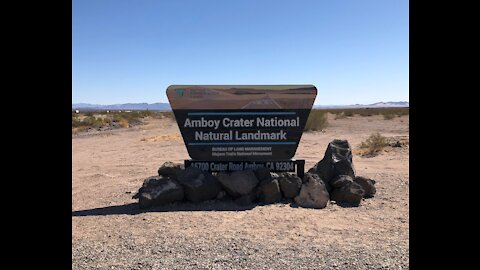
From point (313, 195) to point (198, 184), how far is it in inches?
86.2

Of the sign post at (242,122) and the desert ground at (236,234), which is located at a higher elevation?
the sign post at (242,122)

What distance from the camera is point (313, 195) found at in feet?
24.4

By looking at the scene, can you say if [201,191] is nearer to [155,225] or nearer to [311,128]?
[155,225]

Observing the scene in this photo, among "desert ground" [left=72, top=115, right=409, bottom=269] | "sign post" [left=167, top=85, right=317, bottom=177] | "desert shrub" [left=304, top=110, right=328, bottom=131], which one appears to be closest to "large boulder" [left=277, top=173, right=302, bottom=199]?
"desert ground" [left=72, top=115, right=409, bottom=269]

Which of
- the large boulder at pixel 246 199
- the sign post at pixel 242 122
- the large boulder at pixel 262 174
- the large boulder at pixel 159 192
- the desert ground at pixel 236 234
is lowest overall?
the desert ground at pixel 236 234

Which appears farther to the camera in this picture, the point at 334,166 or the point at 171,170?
the point at 334,166

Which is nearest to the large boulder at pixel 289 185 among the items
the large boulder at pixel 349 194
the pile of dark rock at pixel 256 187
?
the pile of dark rock at pixel 256 187

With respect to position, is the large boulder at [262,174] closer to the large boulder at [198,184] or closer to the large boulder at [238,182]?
the large boulder at [238,182]

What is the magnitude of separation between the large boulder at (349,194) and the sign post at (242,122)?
114cm

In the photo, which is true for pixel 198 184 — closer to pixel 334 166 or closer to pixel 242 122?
pixel 242 122

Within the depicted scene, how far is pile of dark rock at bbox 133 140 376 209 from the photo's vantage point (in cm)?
742

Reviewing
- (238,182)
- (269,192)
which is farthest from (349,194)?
(238,182)

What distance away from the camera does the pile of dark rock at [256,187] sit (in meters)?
7.42
